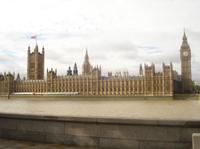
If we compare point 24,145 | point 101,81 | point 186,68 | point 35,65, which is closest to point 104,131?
point 24,145

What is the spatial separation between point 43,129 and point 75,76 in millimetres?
99801

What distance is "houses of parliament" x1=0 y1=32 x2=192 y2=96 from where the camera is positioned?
96.4 metres

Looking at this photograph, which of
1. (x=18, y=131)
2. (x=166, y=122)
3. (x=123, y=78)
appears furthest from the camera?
Answer: (x=123, y=78)

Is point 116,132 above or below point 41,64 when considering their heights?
below

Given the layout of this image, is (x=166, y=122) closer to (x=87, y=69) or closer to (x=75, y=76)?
(x=75, y=76)

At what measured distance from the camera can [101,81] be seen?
100688mm

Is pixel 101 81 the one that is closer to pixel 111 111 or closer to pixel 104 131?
pixel 111 111

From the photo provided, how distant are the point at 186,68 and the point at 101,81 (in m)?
36.5

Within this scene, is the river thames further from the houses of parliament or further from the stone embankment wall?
the houses of parliament

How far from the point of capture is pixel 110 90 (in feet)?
327

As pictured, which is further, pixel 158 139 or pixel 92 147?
pixel 92 147

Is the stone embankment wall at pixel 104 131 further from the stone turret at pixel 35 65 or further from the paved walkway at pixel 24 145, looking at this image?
the stone turret at pixel 35 65

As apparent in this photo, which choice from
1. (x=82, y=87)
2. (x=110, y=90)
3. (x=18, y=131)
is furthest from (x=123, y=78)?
(x=18, y=131)

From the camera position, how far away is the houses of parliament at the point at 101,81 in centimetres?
9638
